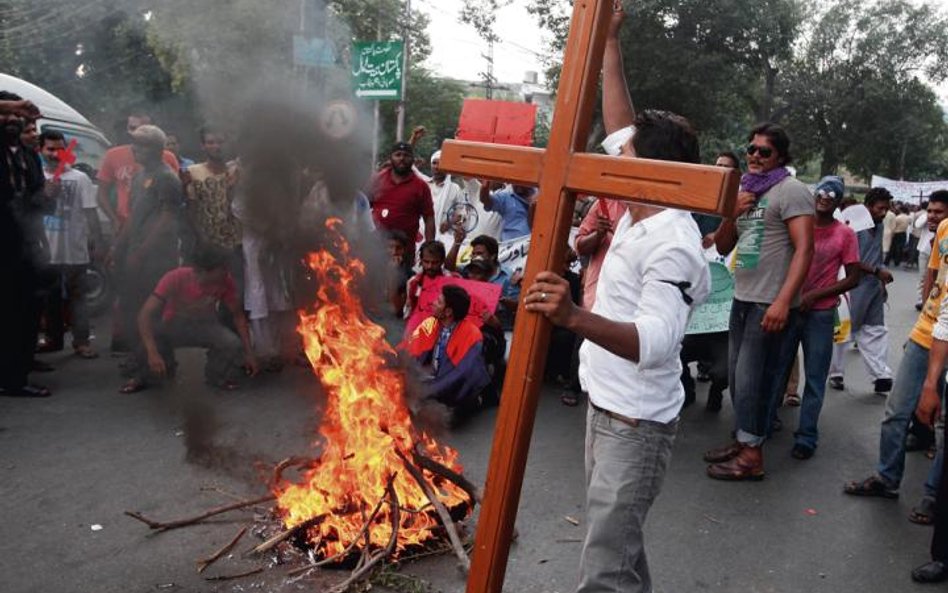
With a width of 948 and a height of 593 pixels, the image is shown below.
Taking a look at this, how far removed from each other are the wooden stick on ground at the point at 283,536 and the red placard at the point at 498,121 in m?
6.26

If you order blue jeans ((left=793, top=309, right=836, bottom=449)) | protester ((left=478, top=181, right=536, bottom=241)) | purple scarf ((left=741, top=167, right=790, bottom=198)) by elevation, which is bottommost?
blue jeans ((left=793, top=309, right=836, bottom=449))

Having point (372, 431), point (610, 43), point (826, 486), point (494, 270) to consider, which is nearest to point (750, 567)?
point (826, 486)

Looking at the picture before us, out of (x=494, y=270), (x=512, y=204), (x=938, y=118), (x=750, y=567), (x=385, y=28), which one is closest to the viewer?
(x=750, y=567)

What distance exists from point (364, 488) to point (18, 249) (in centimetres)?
399

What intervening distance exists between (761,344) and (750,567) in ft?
4.72

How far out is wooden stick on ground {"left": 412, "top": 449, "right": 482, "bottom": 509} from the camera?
12.3 feet

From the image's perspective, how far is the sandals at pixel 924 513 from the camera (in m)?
4.21

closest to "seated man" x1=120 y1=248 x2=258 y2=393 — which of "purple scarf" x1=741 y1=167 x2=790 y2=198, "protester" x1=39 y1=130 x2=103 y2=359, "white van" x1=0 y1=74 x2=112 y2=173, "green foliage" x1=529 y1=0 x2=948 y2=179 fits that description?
"protester" x1=39 y1=130 x2=103 y2=359

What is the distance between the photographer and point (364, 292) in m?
6.56

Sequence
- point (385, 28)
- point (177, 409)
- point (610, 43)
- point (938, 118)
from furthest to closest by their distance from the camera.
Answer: point (938, 118) < point (385, 28) < point (177, 409) < point (610, 43)

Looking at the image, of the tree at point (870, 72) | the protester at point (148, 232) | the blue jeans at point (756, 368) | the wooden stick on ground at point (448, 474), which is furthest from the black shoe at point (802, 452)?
the tree at point (870, 72)

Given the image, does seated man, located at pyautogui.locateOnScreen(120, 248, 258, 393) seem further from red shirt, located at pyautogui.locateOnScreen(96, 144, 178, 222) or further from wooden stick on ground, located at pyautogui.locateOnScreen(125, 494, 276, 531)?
wooden stick on ground, located at pyautogui.locateOnScreen(125, 494, 276, 531)

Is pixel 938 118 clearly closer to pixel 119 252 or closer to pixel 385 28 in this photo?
pixel 385 28

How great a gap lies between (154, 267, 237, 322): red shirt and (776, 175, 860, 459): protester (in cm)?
450
